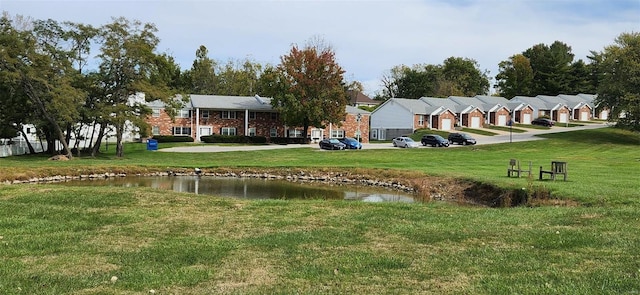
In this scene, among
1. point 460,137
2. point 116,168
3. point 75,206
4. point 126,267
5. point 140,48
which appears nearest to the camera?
point 126,267

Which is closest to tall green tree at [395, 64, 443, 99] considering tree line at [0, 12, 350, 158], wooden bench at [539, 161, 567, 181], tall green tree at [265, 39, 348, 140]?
tall green tree at [265, 39, 348, 140]

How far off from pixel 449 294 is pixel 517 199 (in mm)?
14307

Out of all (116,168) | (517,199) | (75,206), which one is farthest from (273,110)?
(75,206)

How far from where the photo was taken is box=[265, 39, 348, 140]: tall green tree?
60219 mm

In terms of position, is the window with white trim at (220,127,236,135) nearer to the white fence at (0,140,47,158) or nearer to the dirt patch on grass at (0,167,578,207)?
the white fence at (0,140,47,158)

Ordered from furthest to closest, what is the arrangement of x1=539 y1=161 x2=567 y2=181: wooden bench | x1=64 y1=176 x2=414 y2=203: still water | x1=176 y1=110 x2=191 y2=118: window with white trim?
1. x1=176 y1=110 x2=191 y2=118: window with white trim
2. x1=64 y1=176 x2=414 y2=203: still water
3. x1=539 y1=161 x2=567 y2=181: wooden bench

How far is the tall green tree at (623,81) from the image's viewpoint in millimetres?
57062

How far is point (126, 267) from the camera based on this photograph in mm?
7172

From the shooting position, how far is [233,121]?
66.0 metres

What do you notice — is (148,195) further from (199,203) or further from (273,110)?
(273,110)

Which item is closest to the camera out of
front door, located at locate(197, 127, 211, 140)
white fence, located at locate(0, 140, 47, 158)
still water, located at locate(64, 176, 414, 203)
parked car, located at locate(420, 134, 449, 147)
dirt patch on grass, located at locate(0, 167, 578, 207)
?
dirt patch on grass, located at locate(0, 167, 578, 207)

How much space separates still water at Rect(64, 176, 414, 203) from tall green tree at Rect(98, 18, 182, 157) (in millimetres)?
13614

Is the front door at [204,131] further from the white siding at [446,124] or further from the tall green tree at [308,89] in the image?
the white siding at [446,124]

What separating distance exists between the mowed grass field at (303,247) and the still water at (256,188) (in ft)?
23.7
